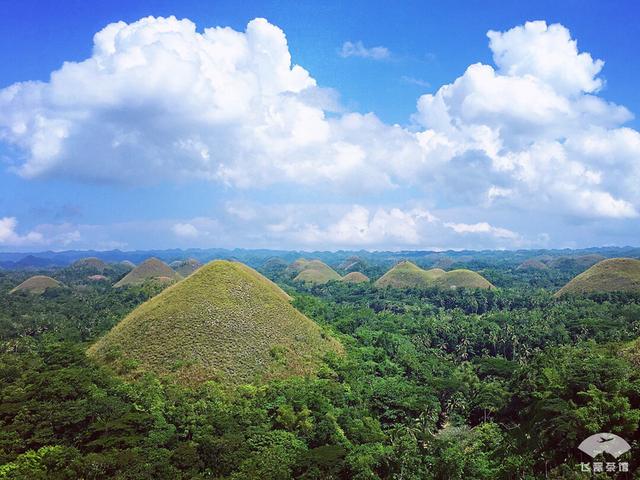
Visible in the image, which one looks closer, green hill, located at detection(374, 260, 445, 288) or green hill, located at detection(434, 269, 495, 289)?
green hill, located at detection(434, 269, 495, 289)

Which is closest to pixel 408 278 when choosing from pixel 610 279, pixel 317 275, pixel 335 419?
pixel 317 275

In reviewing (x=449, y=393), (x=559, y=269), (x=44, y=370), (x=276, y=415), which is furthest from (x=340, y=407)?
(x=559, y=269)
